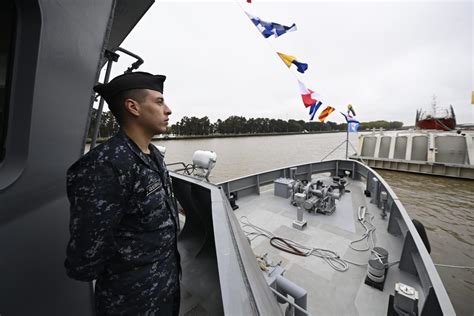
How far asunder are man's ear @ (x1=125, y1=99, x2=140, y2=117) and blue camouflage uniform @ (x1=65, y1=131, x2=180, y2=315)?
124 millimetres

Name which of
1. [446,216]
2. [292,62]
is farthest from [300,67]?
[446,216]

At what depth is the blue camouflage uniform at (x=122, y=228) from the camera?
803 mm

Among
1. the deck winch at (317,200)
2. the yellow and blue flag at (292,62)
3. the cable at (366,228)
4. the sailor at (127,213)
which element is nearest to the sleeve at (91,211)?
the sailor at (127,213)

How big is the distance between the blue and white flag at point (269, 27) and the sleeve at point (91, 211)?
16.9 feet

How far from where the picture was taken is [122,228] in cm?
93

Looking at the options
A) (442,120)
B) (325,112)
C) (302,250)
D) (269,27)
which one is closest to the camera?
(302,250)

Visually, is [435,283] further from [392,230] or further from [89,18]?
[89,18]

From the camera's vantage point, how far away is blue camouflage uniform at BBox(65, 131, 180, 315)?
2.64ft

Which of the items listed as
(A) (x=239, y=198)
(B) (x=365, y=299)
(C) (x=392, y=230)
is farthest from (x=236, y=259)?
(A) (x=239, y=198)

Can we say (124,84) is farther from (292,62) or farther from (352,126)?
(352,126)

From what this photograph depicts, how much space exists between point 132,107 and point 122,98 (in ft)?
0.23

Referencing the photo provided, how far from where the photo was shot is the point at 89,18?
1.15 m

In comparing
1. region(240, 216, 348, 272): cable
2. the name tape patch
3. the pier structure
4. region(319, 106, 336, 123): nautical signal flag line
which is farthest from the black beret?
the pier structure

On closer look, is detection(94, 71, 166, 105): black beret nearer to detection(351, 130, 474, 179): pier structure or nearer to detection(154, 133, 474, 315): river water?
detection(154, 133, 474, 315): river water
